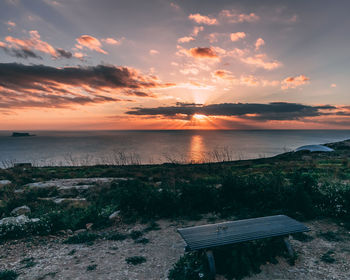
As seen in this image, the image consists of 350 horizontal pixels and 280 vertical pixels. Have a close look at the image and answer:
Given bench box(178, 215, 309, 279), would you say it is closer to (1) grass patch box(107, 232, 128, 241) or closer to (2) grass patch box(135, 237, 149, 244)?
(2) grass patch box(135, 237, 149, 244)

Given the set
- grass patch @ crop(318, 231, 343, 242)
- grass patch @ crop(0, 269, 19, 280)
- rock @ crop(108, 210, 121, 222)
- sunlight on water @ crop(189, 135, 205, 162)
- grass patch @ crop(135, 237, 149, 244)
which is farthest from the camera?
sunlight on water @ crop(189, 135, 205, 162)

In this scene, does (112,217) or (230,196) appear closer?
(112,217)

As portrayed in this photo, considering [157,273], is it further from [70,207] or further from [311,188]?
[311,188]

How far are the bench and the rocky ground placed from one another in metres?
0.67

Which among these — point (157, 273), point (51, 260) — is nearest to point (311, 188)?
point (157, 273)

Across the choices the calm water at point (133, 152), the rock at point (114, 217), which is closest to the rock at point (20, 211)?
the rock at point (114, 217)

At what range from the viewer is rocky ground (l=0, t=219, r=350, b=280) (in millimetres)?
4323

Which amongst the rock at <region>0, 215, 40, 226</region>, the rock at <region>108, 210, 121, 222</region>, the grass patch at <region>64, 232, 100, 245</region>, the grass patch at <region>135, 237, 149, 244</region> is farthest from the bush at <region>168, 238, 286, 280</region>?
the rock at <region>0, 215, 40, 226</region>

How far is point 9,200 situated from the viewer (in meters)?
8.84

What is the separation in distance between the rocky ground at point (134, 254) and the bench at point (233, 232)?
0.67m

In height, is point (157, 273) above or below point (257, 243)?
below

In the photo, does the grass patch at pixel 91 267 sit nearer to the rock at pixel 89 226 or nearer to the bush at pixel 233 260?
the bush at pixel 233 260

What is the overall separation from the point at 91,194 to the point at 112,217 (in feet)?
13.3

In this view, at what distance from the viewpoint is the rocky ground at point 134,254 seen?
432 cm
